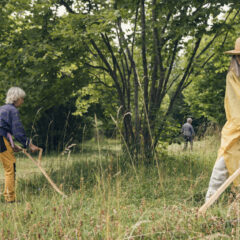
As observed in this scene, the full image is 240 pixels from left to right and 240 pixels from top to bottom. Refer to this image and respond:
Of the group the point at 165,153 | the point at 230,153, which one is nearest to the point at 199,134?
the point at 165,153

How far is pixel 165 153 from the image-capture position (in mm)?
6961

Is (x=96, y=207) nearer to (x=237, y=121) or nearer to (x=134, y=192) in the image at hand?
(x=134, y=192)

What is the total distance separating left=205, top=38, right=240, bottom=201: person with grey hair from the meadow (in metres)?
0.23

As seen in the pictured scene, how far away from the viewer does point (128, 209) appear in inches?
128

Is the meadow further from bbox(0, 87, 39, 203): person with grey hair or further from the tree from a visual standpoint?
the tree

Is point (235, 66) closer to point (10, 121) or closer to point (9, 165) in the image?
point (10, 121)

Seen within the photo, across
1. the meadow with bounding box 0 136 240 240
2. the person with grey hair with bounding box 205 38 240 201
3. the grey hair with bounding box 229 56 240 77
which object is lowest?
the meadow with bounding box 0 136 240 240

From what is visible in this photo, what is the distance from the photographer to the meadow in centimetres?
255

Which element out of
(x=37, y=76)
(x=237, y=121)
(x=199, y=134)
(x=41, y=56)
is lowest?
(x=199, y=134)

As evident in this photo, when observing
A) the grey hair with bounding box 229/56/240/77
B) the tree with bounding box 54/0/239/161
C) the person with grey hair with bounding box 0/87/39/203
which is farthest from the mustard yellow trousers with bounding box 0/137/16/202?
the grey hair with bounding box 229/56/240/77

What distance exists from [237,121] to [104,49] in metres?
4.47

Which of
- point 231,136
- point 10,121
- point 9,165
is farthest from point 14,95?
point 231,136

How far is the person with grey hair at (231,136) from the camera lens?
10.8 ft

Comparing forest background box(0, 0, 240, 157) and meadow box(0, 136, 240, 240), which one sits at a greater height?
forest background box(0, 0, 240, 157)
